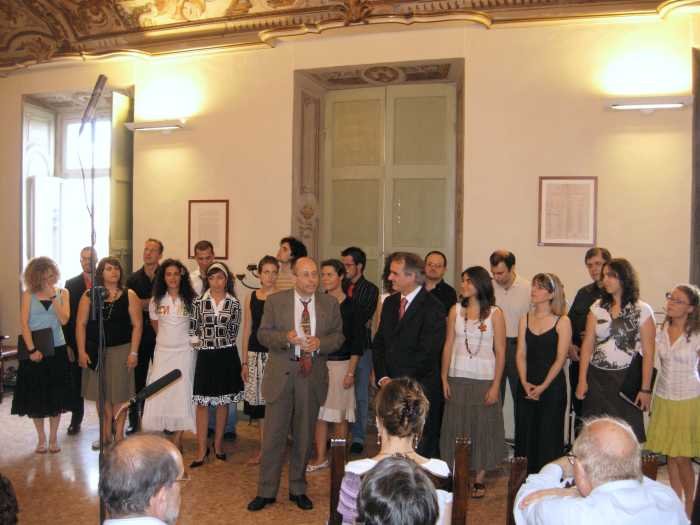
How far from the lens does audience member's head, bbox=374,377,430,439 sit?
2.75m

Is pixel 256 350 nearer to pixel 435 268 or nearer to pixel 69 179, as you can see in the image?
pixel 435 268

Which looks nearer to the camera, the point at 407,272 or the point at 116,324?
the point at 407,272

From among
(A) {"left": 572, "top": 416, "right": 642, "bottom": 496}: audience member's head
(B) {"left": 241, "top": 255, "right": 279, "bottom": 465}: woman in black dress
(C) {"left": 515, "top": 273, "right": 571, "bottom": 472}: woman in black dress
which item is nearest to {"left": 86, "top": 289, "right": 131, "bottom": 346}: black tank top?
(B) {"left": 241, "top": 255, "right": 279, "bottom": 465}: woman in black dress

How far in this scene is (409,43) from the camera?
654 centimetres

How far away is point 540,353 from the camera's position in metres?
4.71

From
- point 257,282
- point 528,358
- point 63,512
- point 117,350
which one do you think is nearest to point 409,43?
point 257,282

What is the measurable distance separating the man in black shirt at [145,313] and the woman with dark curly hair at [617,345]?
3627 mm

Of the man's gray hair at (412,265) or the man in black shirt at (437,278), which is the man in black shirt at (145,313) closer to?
the man in black shirt at (437,278)

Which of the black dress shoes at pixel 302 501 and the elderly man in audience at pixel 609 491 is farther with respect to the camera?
the black dress shoes at pixel 302 501

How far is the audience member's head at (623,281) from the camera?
4551 millimetres

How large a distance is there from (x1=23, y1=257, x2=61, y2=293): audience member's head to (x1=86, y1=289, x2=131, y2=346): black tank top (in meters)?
0.48

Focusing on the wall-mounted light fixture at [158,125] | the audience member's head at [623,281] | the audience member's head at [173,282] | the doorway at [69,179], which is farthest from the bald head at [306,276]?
the doorway at [69,179]

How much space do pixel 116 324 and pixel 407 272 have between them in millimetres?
2566

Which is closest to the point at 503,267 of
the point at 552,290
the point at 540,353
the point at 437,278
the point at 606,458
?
the point at 437,278
